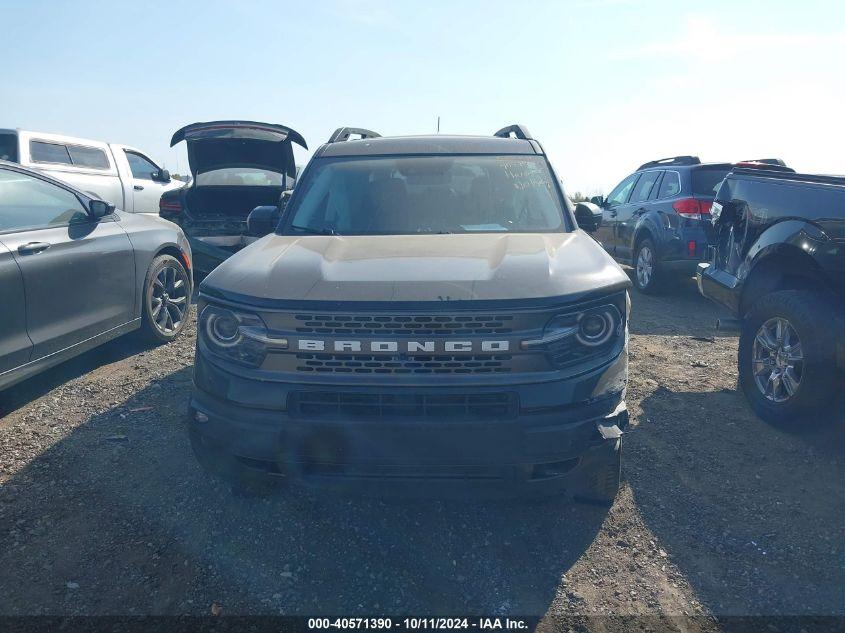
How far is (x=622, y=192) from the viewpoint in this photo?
10344mm

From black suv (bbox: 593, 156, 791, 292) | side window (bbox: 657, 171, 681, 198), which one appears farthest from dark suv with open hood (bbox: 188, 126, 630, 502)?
side window (bbox: 657, 171, 681, 198)

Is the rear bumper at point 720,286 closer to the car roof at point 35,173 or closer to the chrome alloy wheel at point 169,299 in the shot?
the chrome alloy wheel at point 169,299

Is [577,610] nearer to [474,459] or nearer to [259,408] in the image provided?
[474,459]

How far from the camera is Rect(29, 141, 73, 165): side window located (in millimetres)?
9098

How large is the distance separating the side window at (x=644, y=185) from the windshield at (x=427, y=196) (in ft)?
17.9

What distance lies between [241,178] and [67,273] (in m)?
4.25

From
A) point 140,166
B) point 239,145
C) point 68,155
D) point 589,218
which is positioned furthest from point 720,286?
point 140,166

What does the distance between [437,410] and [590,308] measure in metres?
0.78

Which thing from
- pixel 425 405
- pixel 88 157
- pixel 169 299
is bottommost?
pixel 169 299

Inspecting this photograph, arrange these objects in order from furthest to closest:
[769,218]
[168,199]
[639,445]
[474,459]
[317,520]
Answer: [168,199], [769,218], [639,445], [317,520], [474,459]

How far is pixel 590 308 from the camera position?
105 inches

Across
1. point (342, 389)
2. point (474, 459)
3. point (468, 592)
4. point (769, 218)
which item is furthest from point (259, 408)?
point (769, 218)

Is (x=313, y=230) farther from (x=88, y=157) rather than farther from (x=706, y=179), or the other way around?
(x=88, y=157)

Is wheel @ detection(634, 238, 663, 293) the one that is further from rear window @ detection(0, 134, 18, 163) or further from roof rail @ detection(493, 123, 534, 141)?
rear window @ detection(0, 134, 18, 163)
